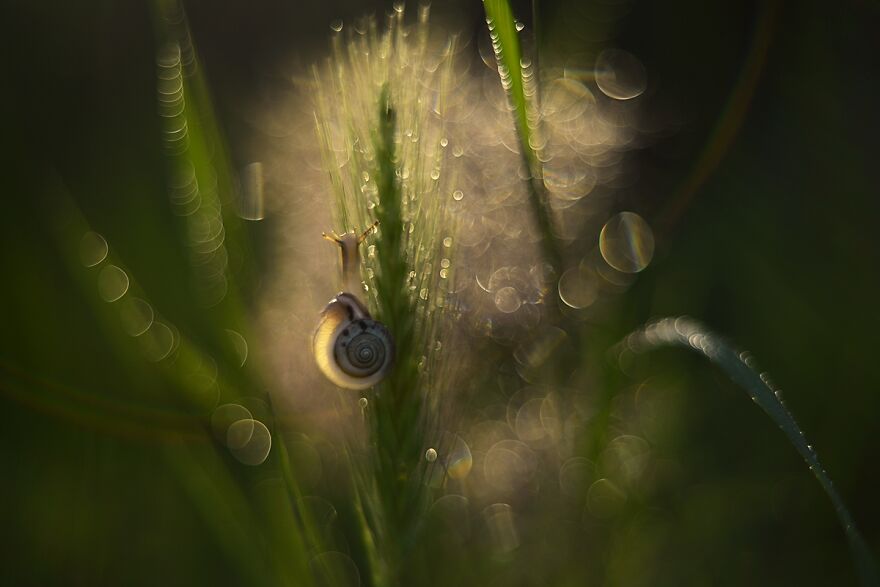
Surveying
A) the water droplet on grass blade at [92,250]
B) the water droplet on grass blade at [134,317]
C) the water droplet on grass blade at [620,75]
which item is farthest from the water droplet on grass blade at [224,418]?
the water droplet on grass blade at [620,75]

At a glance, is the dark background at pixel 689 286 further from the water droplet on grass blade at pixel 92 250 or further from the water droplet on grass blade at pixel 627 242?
the water droplet on grass blade at pixel 92 250

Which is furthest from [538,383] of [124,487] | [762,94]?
[762,94]

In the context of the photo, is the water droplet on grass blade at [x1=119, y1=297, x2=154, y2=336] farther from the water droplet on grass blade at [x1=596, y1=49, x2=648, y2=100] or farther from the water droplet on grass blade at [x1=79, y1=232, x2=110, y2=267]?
the water droplet on grass blade at [x1=596, y1=49, x2=648, y2=100]

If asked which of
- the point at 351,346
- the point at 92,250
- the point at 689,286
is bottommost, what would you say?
the point at 351,346

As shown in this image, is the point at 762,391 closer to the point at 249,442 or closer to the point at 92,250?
the point at 249,442

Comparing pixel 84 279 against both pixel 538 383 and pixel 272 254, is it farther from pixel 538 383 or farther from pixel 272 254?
pixel 538 383

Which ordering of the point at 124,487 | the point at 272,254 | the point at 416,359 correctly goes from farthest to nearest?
the point at 272,254, the point at 124,487, the point at 416,359

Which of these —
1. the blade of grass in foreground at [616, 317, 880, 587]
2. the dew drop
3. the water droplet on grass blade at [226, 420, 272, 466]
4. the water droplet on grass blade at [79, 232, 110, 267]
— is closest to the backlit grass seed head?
the dew drop

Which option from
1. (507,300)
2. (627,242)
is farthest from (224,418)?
(627,242)
